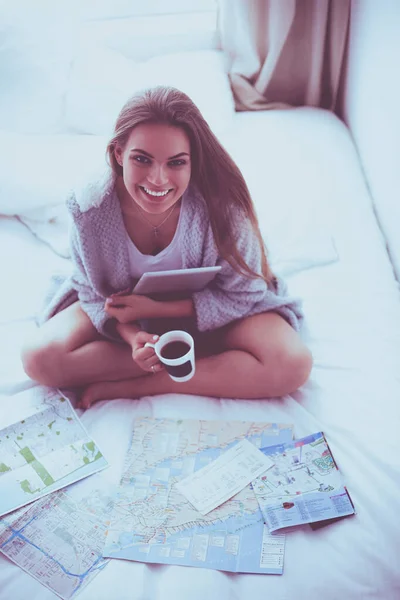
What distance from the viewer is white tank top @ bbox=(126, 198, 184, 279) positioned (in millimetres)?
1210

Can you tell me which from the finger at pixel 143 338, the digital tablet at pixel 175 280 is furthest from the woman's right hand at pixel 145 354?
the digital tablet at pixel 175 280

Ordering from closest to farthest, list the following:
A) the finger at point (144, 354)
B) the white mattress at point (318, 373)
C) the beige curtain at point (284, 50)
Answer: the white mattress at point (318, 373)
the finger at point (144, 354)
the beige curtain at point (284, 50)

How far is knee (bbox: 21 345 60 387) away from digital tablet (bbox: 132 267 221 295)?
23cm

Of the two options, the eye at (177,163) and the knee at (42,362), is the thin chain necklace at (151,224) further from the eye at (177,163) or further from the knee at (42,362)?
the knee at (42,362)

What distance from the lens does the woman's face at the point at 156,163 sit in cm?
101

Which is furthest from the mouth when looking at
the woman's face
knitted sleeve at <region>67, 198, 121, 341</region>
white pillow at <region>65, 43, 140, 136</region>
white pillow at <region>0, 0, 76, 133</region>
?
white pillow at <region>0, 0, 76, 133</region>

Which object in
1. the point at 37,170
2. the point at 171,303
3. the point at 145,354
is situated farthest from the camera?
the point at 37,170

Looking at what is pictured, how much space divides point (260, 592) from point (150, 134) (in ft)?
2.72

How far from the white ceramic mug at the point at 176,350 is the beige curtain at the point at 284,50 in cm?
121

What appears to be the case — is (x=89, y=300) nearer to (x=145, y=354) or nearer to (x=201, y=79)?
(x=145, y=354)

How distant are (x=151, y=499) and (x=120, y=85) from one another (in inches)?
50.9

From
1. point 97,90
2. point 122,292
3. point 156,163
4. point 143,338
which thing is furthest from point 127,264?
point 97,90

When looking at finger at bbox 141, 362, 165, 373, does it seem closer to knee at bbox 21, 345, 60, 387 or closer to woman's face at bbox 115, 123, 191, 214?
knee at bbox 21, 345, 60, 387

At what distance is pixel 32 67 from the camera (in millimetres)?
1712
